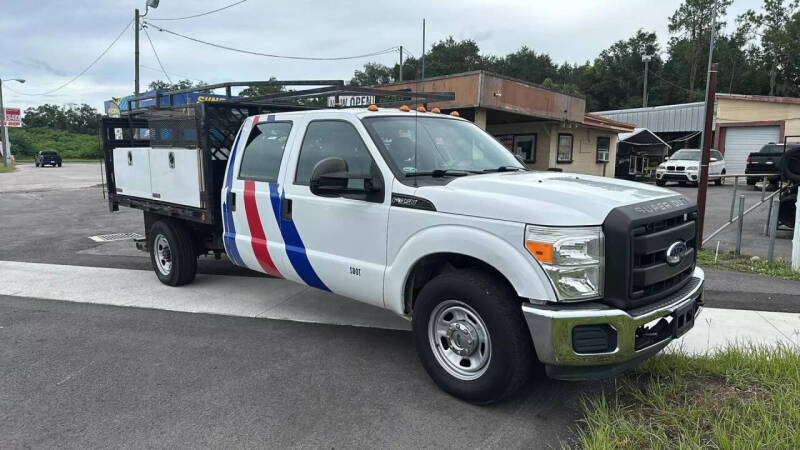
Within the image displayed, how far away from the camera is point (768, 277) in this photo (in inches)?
268

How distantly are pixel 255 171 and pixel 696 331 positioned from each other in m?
4.21

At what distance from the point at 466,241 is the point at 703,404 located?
5.55ft

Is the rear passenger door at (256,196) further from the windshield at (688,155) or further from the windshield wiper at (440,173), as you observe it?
the windshield at (688,155)

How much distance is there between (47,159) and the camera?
51.3 meters

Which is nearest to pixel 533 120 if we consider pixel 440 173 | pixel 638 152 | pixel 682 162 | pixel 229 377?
pixel 682 162

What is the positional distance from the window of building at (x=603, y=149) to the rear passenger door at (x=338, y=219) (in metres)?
22.4

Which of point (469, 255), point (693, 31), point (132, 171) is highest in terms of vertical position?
point (693, 31)

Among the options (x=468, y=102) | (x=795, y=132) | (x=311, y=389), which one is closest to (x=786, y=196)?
(x=468, y=102)

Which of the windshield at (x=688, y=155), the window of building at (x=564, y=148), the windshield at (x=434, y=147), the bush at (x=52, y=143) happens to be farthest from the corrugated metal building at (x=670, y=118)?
the bush at (x=52, y=143)

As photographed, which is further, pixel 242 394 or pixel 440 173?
pixel 440 173

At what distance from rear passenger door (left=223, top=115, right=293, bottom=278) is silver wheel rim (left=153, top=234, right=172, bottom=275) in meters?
1.62

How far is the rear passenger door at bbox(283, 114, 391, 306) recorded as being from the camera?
3949 millimetres

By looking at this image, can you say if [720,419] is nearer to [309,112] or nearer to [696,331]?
[696,331]

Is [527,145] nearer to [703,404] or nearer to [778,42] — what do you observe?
[703,404]
